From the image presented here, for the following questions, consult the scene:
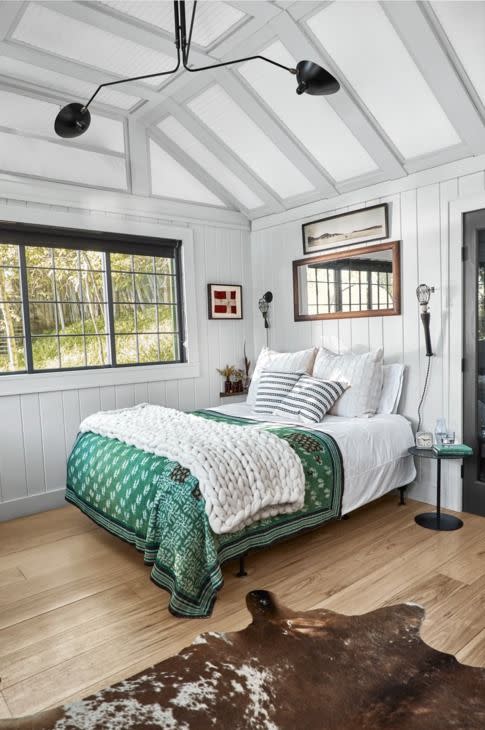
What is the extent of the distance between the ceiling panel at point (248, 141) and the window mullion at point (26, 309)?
171 cm

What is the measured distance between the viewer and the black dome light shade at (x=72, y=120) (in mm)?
2631

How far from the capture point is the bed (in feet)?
7.32

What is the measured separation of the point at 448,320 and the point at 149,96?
2.70 m

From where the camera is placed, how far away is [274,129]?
3596 millimetres

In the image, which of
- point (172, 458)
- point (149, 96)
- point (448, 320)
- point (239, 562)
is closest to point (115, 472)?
point (172, 458)

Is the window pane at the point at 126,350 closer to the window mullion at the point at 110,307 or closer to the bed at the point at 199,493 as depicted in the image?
the window mullion at the point at 110,307

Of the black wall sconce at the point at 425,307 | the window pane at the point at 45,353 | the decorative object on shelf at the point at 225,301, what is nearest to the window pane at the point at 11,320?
the window pane at the point at 45,353

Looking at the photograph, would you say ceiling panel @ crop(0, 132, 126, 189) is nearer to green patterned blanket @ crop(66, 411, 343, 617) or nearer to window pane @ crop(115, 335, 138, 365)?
window pane @ crop(115, 335, 138, 365)

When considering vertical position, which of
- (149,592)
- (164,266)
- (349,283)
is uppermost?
(164,266)

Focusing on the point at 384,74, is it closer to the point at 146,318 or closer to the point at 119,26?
the point at 119,26

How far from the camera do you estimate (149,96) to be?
11.7 feet

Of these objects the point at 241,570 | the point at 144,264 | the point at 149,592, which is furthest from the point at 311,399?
the point at 144,264

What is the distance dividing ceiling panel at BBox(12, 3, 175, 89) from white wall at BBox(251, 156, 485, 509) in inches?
67.6

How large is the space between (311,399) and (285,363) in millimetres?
568
